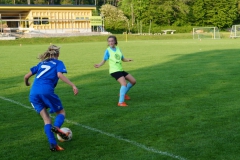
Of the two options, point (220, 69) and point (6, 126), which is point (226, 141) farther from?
point (220, 69)

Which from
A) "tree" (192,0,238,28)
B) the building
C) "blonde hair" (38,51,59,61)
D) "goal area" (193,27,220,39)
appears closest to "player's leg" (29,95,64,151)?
"blonde hair" (38,51,59,61)

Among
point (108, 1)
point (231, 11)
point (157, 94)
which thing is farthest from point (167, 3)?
point (157, 94)

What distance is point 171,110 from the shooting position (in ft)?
30.1

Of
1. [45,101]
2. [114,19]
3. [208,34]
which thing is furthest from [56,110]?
A: [114,19]

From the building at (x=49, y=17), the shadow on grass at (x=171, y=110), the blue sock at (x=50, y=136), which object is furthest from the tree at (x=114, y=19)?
the blue sock at (x=50, y=136)

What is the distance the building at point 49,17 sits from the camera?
72812 millimetres

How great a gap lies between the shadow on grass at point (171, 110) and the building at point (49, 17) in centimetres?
5868

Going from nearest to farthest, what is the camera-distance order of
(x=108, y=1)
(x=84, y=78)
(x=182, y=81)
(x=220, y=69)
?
(x=182, y=81), (x=84, y=78), (x=220, y=69), (x=108, y=1)

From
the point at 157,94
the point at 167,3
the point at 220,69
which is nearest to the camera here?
the point at 157,94

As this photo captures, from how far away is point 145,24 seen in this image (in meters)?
87.6

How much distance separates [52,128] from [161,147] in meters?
1.75

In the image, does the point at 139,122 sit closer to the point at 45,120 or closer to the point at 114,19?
the point at 45,120

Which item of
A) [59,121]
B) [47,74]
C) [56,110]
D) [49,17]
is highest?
[49,17]

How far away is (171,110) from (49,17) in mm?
67970
